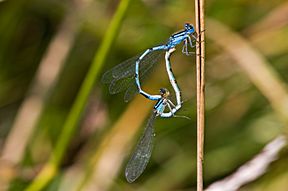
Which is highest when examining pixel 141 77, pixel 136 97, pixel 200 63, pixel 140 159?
pixel 136 97

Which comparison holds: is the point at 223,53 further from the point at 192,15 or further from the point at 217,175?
the point at 217,175

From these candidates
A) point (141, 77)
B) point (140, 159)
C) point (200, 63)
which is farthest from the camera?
point (141, 77)

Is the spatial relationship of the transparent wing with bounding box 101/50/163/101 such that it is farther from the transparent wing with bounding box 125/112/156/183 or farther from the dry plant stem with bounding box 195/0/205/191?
the dry plant stem with bounding box 195/0/205/191

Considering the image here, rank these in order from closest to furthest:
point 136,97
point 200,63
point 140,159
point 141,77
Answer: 1. point 200,63
2. point 140,159
3. point 141,77
4. point 136,97

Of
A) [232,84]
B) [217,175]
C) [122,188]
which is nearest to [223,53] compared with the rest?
[232,84]

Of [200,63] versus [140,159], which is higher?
[140,159]

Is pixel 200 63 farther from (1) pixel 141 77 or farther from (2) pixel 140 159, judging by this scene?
(1) pixel 141 77

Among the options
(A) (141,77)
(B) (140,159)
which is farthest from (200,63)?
(A) (141,77)

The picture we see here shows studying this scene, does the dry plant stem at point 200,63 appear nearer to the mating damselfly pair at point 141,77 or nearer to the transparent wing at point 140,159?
the mating damselfly pair at point 141,77
